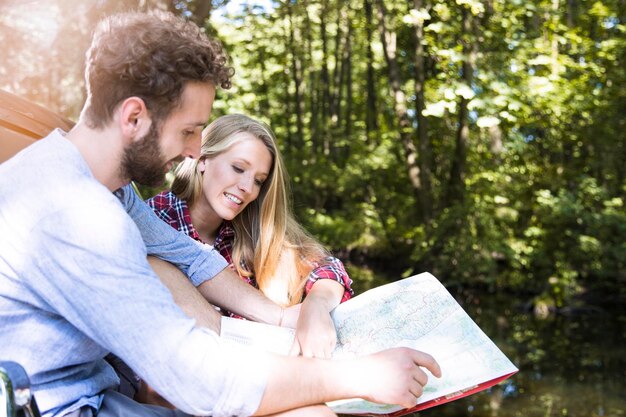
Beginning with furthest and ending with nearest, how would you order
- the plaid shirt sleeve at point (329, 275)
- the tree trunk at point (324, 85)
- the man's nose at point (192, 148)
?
the tree trunk at point (324, 85)
the plaid shirt sleeve at point (329, 275)
the man's nose at point (192, 148)

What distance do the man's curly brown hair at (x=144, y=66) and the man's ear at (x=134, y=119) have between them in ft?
0.05

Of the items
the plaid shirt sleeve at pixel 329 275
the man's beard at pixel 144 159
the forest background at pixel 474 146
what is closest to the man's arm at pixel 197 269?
the plaid shirt sleeve at pixel 329 275

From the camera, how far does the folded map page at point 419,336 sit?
A: 1657 mm

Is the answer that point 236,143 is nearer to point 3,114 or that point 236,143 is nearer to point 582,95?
point 3,114

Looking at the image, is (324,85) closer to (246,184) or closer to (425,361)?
(246,184)

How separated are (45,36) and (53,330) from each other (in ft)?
24.6

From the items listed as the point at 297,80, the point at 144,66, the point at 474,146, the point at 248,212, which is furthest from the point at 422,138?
the point at 144,66

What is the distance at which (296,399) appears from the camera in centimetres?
145

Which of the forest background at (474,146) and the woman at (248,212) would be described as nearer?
the woman at (248,212)

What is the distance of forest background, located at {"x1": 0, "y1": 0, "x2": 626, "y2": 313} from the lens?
348 inches

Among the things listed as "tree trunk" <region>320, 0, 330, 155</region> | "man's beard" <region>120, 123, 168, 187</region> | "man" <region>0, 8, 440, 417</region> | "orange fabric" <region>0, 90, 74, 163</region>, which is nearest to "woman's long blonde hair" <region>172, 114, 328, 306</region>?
"orange fabric" <region>0, 90, 74, 163</region>

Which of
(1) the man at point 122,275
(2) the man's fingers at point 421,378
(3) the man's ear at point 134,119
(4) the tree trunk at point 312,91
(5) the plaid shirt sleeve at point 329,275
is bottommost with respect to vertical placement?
(4) the tree trunk at point 312,91

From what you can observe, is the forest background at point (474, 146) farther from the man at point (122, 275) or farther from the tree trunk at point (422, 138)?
the man at point (122, 275)

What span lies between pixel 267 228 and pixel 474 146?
464 inches
